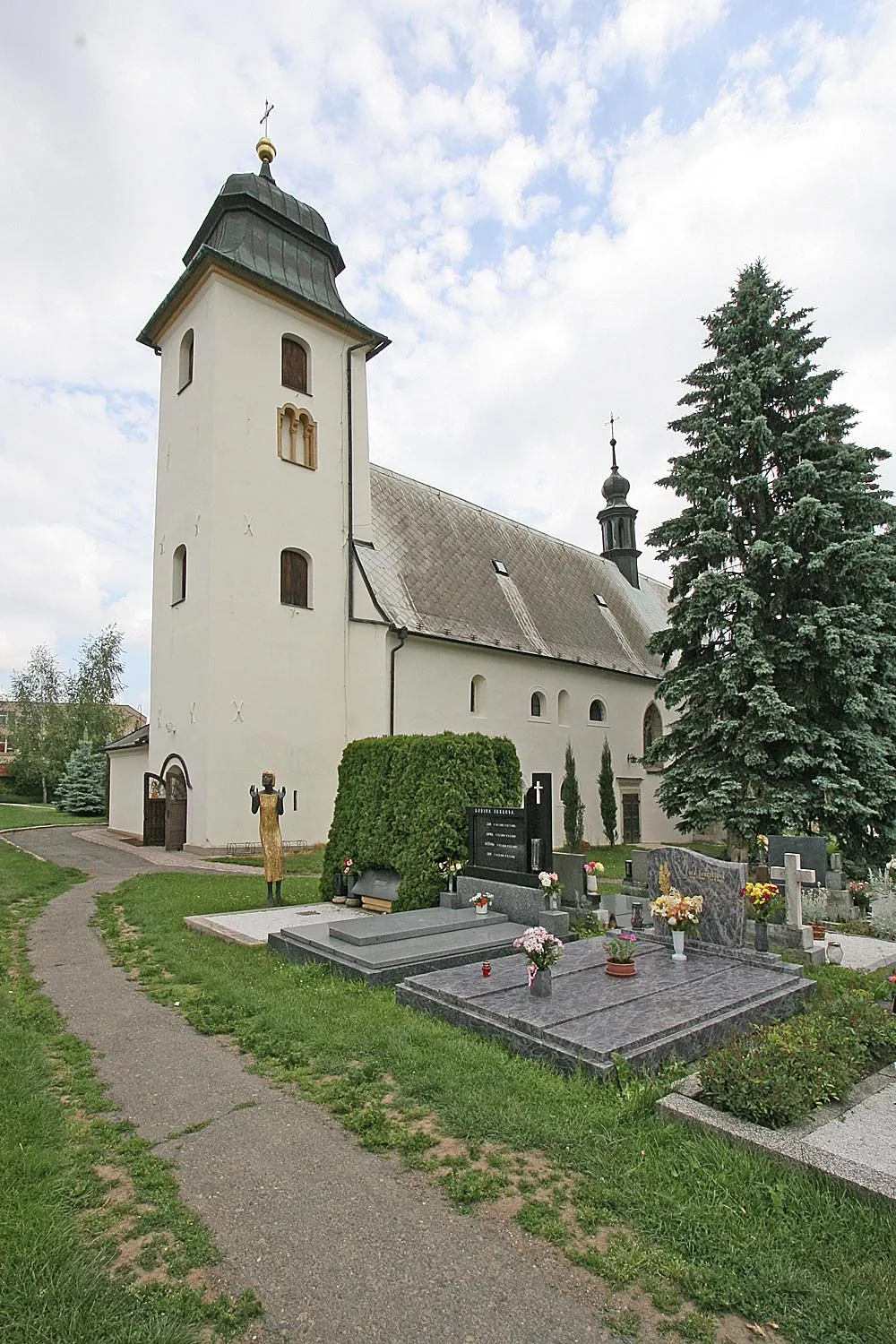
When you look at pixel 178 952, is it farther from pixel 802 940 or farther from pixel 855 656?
pixel 855 656

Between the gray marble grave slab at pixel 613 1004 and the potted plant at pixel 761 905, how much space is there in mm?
390

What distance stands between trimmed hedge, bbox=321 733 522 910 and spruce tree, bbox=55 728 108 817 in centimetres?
3114

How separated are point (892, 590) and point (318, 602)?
1272 cm

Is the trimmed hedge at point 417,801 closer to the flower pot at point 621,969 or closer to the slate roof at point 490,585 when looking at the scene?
the flower pot at point 621,969

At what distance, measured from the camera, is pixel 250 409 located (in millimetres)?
19031

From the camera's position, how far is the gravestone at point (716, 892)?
24.0 feet

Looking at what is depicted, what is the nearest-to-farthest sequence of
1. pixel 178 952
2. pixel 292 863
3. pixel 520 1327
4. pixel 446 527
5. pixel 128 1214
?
pixel 520 1327
pixel 128 1214
pixel 178 952
pixel 292 863
pixel 446 527

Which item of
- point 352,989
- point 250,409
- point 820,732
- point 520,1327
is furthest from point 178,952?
point 250,409

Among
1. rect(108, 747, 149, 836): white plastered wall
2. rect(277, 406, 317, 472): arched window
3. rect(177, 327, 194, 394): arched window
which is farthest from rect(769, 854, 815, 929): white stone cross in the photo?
rect(177, 327, 194, 394): arched window

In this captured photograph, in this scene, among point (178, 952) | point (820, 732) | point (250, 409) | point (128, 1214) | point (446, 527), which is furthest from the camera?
point (446, 527)

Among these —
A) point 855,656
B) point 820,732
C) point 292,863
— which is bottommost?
point 292,863

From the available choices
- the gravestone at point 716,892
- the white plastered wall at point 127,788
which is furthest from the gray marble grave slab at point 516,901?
the white plastered wall at point 127,788

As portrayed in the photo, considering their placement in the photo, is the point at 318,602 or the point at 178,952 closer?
the point at 178,952

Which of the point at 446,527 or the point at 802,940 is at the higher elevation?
the point at 446,527
